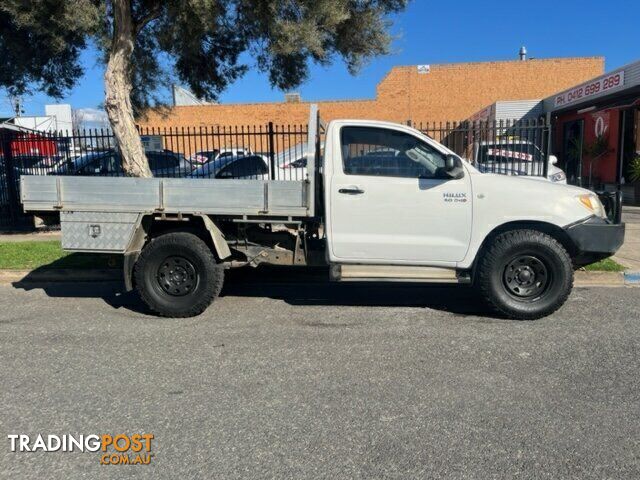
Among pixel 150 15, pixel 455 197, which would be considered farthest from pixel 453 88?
pixel 455 197

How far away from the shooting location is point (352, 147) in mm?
5797

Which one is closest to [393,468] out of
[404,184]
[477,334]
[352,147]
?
[477,334]

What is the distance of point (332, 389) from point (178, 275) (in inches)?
102

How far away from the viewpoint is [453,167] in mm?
5426

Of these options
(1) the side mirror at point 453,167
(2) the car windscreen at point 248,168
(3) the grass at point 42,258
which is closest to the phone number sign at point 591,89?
(2) the car windscreen at point 248,168

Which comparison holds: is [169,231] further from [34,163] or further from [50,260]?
[34,163]

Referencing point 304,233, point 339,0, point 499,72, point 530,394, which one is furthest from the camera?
point 499,72

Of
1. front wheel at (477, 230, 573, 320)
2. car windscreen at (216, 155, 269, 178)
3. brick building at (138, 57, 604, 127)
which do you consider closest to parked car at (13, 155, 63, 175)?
car windscreen at (216, 155, 269, 178)

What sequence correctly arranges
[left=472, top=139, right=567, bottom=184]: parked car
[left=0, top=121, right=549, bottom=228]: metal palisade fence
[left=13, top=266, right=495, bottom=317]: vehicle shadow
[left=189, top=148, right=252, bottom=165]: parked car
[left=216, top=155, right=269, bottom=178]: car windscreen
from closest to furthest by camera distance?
[left=13, top=266, right=495, bottom=317]: vehicle shadow
[left=0, top=121, right=549, bottom=228]: metal palisade fence
[left=472, top=139, right=567, bottom=184]: parked car
[left=189, top=148, right=252, bottom=165]: parked car
[left=216, top=155, right=269, bottom=178]: car windscreen

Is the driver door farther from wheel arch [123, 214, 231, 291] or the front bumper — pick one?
wheel arch [123, 214, 231, 291]

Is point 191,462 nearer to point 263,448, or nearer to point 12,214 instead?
point 263,448

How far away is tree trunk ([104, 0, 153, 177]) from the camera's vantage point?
946 centimetres

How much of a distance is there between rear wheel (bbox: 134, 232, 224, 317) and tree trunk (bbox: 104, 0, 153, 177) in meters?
4.67

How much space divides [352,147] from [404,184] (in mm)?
704
